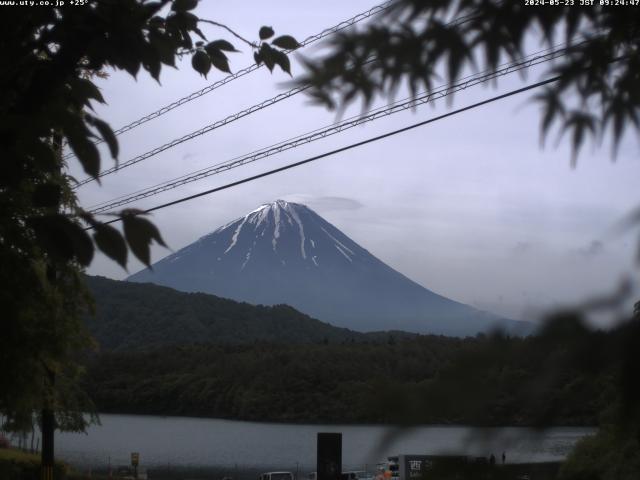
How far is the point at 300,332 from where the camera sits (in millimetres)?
85375

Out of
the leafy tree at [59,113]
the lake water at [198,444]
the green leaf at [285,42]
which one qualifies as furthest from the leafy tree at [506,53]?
the lake water at [198,444]

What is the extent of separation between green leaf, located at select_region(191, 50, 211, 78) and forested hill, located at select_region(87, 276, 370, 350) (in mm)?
47692

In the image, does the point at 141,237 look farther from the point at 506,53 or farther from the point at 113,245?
the point at 506,53

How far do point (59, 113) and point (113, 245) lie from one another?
0.63 metres

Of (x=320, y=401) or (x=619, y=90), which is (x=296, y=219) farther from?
(x=619, y=90)

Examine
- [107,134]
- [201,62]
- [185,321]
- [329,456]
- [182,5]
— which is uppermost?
[185,321]

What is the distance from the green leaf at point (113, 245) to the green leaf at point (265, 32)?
1690 millimetres

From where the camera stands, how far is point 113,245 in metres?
2.25

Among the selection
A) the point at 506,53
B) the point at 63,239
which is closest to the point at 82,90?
the point at 63,239

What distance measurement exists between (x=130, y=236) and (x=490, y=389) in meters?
1.26

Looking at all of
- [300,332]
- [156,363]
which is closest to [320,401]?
[156,363]

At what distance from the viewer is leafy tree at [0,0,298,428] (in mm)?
2316

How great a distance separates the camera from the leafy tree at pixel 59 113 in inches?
91.2

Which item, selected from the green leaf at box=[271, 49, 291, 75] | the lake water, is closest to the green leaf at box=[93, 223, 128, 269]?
the green leaf at box=[271, 49, 291, 75]
